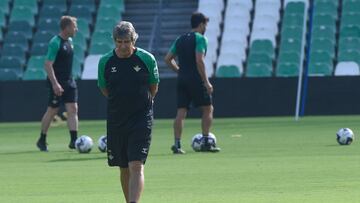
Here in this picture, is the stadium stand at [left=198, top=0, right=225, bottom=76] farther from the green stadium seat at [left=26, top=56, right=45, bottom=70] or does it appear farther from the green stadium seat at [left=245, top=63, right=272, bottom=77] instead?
the green stadium seat at [left=26, top=56, right=45, bottom=70]

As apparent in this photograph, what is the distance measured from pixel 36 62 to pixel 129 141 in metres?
25.3

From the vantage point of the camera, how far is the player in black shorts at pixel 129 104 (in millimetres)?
10430

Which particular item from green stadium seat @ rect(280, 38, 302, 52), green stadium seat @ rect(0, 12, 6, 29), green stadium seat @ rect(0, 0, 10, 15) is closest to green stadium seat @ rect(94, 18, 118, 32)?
green stadium seat @ rect(0, 12, 6, 29)

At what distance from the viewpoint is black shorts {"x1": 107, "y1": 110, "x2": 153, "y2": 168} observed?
34.1ft

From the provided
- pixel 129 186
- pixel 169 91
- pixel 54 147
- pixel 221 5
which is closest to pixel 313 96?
pixel 169 91

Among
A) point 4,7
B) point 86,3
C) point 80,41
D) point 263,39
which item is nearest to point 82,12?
point 86,3

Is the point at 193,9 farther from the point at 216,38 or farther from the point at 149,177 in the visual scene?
the point at 149,177

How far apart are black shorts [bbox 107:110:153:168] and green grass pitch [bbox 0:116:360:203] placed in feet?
3.64

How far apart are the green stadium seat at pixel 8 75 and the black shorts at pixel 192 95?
16.7 m

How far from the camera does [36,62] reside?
35.4 m

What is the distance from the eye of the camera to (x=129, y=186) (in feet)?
33.5

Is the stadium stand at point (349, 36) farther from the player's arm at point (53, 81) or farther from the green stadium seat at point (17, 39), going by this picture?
the player's arm at point (53, 81)

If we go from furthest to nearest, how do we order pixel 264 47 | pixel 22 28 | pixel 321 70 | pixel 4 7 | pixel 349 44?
pixel 4 7 < pixel 22 28 < pixel 264 47 < pixel 349 44 < pixel 321 70

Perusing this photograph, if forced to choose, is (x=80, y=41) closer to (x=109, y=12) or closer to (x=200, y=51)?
(x=109, y=12)
